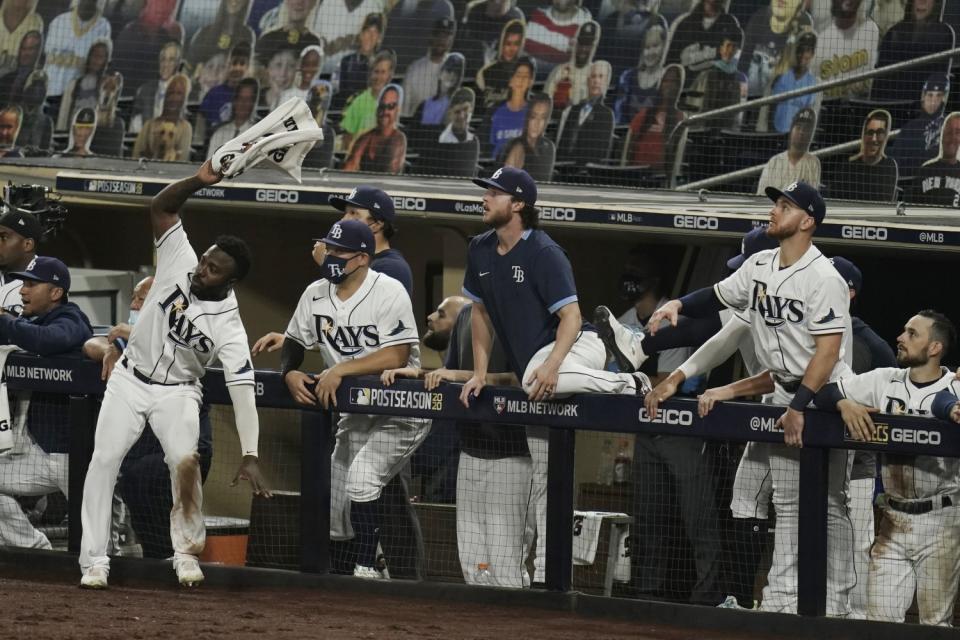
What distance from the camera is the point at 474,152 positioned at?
1030 cm

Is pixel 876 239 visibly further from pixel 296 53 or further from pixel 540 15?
pixel 296 53

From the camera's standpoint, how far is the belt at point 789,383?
5.07 metres

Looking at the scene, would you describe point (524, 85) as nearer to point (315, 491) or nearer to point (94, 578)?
Result: point (315, 491)

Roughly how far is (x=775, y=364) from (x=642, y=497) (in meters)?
0.63

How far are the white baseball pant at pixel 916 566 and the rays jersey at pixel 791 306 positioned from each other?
1.79ft

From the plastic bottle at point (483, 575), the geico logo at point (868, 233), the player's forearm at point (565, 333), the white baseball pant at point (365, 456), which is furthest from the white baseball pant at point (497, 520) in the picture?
the geico logo at point (868, 233)

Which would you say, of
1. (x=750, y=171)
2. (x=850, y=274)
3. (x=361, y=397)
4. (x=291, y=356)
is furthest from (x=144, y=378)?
(x=750, y=171)

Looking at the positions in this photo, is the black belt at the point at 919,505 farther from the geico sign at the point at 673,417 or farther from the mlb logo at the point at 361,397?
the mlb logo at the point at 361,397

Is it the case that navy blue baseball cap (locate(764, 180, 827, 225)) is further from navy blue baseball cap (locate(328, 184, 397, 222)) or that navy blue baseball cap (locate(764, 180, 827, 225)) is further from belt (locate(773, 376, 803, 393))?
navy blue baseball cap (locate(328, 184, 397, 222))

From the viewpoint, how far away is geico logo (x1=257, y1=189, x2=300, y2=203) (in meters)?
7.82

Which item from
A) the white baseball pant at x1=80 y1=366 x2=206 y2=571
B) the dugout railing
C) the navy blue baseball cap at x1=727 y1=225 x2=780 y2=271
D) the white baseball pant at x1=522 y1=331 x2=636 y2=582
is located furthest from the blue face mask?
the navy blue baseball cap at x1=727 y1=225 x2=780 y2=271

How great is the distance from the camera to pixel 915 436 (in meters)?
4.71

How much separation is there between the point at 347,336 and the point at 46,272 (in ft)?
4.08

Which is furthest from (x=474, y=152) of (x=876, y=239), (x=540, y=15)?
(x=876, y=239)
